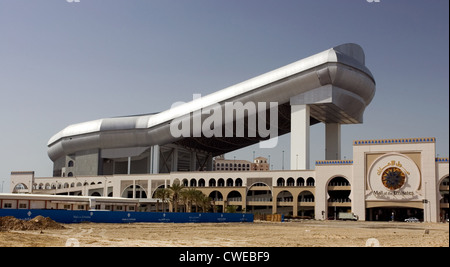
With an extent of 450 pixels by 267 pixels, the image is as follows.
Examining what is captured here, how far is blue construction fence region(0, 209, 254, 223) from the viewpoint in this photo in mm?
48219

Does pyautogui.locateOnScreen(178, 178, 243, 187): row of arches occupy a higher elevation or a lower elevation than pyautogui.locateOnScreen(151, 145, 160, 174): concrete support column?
lower

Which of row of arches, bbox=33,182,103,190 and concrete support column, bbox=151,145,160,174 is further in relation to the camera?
row of arches, bbox=33,182,103,190

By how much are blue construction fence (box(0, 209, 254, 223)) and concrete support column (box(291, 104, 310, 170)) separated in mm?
25850

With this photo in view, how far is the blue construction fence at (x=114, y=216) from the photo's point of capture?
48.2 meters

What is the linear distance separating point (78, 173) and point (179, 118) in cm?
3424

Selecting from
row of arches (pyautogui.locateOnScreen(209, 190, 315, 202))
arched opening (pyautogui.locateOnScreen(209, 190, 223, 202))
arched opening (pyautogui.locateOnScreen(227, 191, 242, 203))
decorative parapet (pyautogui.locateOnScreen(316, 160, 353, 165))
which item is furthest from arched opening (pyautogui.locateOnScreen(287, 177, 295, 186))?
arched opening (pyautogui.locateOnScreen(209, 190, 223, 202))

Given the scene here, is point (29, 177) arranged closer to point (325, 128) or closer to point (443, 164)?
point (325, 128)

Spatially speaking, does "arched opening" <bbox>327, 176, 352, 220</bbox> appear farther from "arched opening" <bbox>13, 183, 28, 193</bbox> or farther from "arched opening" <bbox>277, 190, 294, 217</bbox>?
"arched opening" <bbox>13, 183, 28, 193</bbox>

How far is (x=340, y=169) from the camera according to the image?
281ft

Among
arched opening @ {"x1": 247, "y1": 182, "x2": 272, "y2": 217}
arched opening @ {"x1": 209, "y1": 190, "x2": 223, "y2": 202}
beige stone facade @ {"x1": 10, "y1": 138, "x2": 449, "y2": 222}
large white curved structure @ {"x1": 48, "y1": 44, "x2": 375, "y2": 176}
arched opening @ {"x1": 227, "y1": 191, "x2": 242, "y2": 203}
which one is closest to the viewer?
beige stone facade @ {"x1": 10, "y1": 138, "x2": 449, "y2": 222}

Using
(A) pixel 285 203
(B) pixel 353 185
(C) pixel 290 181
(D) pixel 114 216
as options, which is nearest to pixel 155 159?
(C) pixel 290 181

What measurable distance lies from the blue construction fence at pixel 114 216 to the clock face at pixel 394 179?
28520 mm

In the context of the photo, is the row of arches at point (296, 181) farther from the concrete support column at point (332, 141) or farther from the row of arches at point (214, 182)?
the row of arches at point (214, 182)
